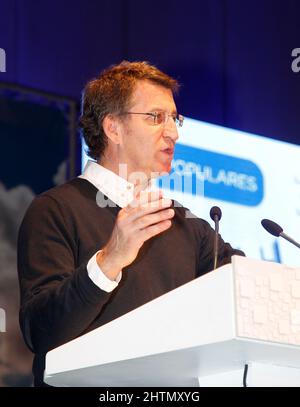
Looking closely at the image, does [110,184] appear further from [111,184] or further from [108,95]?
[108,95]

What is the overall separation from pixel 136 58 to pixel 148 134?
6.08 ft

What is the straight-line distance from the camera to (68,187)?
7.73 feet

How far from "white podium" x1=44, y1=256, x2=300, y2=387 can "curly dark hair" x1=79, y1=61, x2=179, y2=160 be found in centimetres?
106

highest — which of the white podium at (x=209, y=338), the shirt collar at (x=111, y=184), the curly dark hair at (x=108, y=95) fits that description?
the curly dark hair at (x=108, y=95)

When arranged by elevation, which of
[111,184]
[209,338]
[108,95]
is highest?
[108,95]

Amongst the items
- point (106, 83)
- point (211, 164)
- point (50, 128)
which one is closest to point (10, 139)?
point (50, 128)

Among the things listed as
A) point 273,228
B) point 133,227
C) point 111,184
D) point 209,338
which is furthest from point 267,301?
point 111,184

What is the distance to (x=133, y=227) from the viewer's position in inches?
64.9

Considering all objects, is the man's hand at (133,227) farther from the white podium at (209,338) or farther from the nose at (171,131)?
the nose at (171,131)

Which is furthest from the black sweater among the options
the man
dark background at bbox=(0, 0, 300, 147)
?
dark background at bbox=(0, 0, 300, 147)

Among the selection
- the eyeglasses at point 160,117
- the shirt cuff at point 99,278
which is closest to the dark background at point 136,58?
the eyeglasses at point 160,117

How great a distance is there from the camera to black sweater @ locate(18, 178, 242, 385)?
5.94ft

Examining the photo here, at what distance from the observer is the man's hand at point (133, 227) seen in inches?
63.4

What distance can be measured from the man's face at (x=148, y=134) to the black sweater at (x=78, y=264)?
0.49 feet
